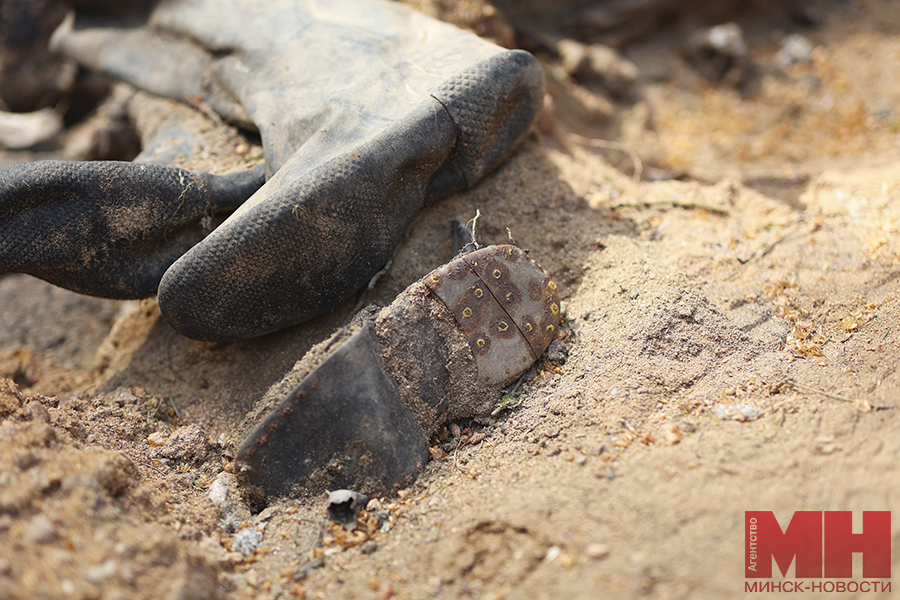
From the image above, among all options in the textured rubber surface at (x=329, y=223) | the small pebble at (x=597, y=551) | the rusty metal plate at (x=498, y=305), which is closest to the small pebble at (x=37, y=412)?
the textured rubber surface at (x=329, y=223)

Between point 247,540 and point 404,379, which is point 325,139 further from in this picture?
point 247,540

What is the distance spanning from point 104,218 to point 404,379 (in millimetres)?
1044

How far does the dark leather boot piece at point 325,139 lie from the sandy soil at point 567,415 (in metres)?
0.17

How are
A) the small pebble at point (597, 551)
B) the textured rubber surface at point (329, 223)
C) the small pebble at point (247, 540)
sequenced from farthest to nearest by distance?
the textured rubber surface at point (329, 223), the small pebble at point (247, 540), the small pebble at point (597, 551)

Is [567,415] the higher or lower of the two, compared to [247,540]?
higher

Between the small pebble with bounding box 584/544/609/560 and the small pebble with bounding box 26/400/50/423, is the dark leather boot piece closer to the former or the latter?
the small pebble with bounding box 26/400/50/423

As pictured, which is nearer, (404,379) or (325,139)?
(404,379)

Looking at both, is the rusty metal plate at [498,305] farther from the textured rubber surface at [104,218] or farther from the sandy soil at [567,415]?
the textured rubber surface at [104,218]

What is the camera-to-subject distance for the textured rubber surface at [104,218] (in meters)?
1.72

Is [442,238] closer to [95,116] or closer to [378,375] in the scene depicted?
[378,375]

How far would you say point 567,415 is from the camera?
1581mm

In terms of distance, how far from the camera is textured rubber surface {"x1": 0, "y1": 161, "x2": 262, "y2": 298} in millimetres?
1718

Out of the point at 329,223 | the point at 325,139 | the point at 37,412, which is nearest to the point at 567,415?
the point at 329,223

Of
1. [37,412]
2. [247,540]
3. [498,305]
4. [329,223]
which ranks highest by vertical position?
[329,223]
